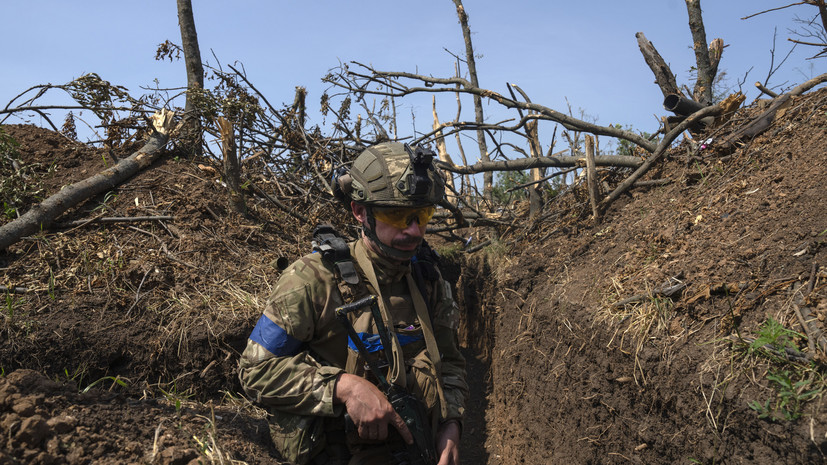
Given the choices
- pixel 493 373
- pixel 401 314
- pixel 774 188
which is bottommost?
pixel 493 373

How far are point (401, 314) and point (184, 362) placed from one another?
205 centimetres

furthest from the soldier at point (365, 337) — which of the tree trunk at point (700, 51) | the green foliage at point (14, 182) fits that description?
the tree trunk at point (700, 51)

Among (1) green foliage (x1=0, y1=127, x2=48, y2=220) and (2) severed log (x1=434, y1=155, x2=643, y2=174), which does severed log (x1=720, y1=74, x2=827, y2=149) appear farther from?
(1) green foliage (x1=0, y1=127, x2=48, y2=220)

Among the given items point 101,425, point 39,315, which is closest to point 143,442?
point 101,425

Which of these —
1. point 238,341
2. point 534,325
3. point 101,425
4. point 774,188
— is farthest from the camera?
point 534,325

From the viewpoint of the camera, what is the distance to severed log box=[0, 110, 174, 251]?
4.51 metres

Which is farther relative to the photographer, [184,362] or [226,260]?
[226,260]

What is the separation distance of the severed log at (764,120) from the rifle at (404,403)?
12.2 feet

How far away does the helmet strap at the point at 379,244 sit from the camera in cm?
246

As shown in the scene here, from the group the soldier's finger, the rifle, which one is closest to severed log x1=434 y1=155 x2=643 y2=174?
the rifle

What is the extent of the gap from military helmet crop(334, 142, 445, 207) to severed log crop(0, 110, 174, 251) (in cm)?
340

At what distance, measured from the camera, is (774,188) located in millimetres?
3732

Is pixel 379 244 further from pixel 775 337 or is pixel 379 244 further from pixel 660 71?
pixel 660 71

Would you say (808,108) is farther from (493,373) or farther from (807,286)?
(493,373)
